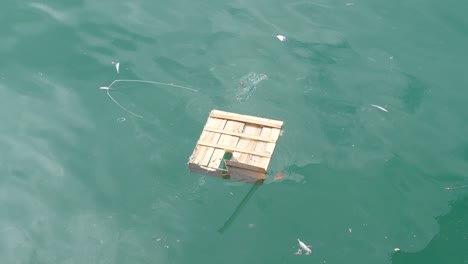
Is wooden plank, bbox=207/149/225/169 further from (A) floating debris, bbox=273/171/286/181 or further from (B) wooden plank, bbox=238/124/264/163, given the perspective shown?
(A) floating debris, bbox=273/171/286/181

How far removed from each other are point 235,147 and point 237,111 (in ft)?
4.99

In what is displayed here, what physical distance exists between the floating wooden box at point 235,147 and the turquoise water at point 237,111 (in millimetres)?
466

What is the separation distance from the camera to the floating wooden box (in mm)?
11219

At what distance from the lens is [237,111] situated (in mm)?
12859

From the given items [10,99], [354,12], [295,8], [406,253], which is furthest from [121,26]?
[406,253]

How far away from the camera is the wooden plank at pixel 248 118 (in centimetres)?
1185

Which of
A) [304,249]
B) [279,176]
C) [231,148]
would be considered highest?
[231,148]

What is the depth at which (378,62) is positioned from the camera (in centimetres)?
1397

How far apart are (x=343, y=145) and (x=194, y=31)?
17.4 feet

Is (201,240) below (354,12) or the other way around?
below

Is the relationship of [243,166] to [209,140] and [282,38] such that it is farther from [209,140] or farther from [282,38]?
[282,38]

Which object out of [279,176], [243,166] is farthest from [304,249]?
[243,166]

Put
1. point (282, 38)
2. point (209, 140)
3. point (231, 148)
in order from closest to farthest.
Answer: point (231, 148)
point (209, 140)
point (282, 38)

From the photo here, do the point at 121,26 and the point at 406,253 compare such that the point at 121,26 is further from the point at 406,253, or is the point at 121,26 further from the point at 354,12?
the point at 406,253
